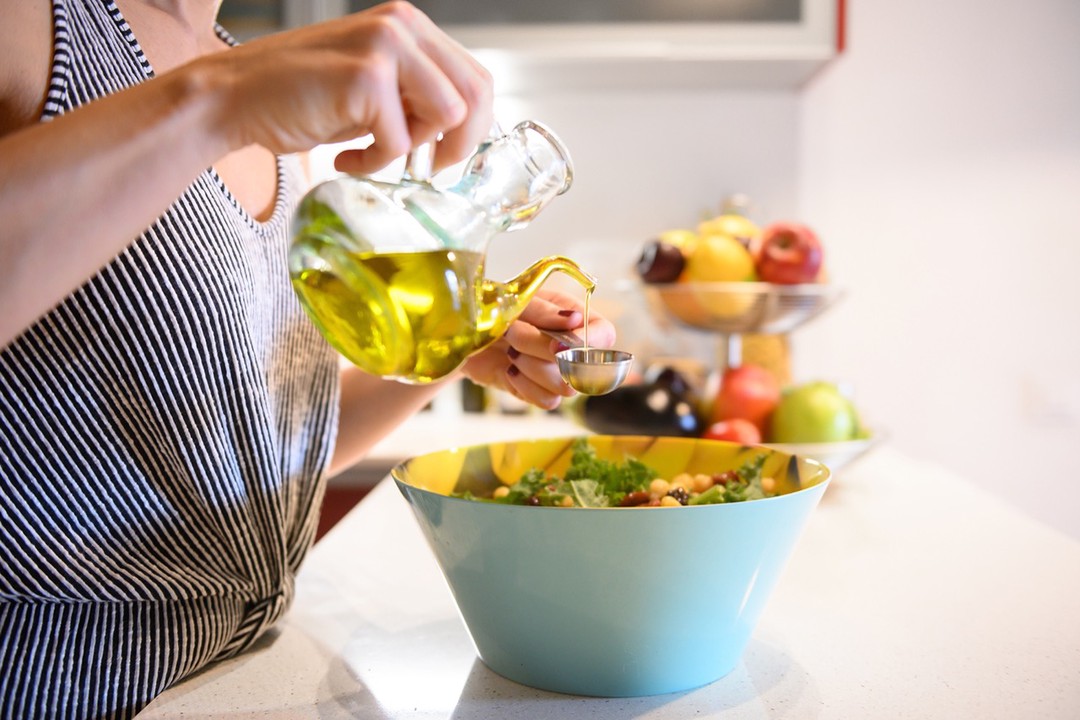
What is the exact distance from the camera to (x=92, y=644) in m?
0.62

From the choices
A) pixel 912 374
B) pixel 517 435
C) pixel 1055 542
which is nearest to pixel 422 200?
pixel 1055 542

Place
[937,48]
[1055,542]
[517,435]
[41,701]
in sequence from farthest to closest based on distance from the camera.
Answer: [937,48] < [517,435] < [1055,542] < [41,701]

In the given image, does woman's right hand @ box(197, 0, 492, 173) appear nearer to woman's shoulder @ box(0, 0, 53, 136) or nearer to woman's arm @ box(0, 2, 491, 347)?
woman's arm @ box(0, 2, 491, 347)

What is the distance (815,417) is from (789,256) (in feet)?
1.20

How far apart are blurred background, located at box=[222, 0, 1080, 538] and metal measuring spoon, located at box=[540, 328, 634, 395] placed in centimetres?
158

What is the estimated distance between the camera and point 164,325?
63 cm

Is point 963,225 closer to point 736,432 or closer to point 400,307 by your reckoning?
point 736,432

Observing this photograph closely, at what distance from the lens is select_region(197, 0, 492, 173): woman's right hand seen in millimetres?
432

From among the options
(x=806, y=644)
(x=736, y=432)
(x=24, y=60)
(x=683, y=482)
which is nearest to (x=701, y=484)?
(x=683, y=482)

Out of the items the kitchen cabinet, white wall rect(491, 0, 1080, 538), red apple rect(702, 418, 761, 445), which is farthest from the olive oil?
white wall rect(491, 0, 1080, 538)

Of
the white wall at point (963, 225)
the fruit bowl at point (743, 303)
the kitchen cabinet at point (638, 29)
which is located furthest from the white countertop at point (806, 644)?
the white wall at point (963, 225)

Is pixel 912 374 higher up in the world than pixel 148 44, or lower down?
lower down

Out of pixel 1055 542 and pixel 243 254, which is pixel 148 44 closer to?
pixel 243 254

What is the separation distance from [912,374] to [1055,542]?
1336 millimetres
